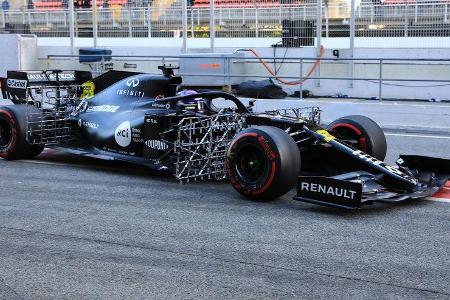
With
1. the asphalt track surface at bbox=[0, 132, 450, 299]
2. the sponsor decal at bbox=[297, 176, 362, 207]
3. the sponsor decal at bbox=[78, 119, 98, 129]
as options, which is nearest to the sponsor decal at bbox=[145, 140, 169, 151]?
the asphalt track surface at bbox=[0, 132, 450, 299]

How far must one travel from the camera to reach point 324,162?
24.1 feet

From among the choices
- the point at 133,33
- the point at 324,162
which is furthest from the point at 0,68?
the point at 324,162

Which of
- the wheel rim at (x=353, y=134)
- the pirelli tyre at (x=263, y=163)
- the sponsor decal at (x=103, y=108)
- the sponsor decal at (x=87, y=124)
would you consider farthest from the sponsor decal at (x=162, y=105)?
the wheel rim at (x=353, y=134)

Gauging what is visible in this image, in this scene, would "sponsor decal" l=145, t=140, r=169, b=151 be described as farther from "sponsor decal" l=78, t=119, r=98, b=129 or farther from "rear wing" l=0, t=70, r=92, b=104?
"rear wing" l=0, t=70, r=92, b=104

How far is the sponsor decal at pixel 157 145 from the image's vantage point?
8.10 m

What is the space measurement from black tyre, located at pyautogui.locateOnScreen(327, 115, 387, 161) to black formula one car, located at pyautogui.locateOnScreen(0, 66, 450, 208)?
0.01 m

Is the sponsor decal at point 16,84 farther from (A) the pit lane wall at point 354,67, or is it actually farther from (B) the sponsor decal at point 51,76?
(A) the pit lane wall at point 354,67

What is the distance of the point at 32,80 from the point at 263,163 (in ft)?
15.1

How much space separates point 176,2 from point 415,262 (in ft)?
52.8

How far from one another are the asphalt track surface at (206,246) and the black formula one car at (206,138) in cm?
26

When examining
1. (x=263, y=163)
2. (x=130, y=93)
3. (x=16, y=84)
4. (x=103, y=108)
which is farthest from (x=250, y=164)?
(x=16, y=84)

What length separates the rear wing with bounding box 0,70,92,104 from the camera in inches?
395

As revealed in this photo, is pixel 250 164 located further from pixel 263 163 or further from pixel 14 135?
pixel 14 135

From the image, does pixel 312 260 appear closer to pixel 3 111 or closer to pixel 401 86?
pixel 3 111
